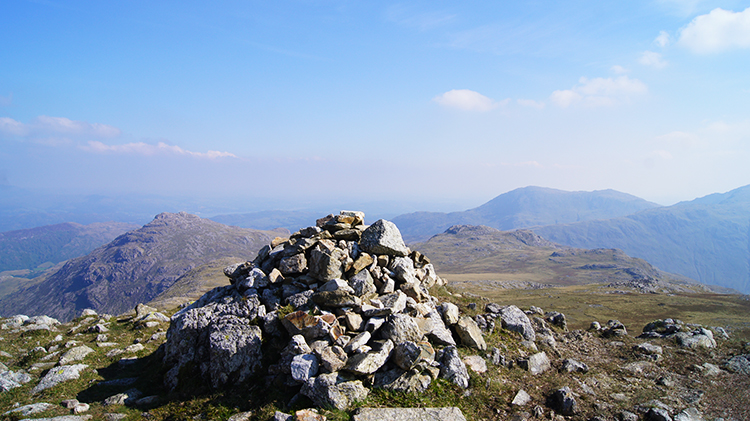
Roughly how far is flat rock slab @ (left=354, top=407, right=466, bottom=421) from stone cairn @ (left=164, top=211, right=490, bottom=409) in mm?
835

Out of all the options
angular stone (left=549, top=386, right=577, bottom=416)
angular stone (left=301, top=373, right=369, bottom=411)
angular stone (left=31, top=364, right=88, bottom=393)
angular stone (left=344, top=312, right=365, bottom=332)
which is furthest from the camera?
angular stone (left=31, top=364, right=88, bottom=393)

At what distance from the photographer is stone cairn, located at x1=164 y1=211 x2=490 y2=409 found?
1341cm

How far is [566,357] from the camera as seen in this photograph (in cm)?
2045

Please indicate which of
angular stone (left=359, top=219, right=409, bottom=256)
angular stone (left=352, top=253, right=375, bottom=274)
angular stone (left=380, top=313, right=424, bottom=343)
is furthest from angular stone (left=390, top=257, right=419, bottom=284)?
angular stone (left=380, top=313, right=424, bottom=343)

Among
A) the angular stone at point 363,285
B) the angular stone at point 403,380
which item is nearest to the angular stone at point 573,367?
the angular stone at point 403,380

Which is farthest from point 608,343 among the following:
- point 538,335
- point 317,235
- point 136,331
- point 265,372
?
point 136,331

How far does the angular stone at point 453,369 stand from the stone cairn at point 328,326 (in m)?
0.04

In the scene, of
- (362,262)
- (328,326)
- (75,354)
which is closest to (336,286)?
(328,326)

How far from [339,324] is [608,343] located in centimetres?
2158

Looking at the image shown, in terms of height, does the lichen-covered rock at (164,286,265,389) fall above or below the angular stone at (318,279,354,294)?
below

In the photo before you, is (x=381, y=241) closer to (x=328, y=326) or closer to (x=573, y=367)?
(x=328, y=326)

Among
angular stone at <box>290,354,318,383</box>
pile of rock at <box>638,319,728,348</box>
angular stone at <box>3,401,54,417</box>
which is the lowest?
pile of rock at <box>638,319,728,348</box>

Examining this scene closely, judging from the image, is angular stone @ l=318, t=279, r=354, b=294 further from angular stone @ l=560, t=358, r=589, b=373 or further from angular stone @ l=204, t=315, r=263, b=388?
angular stone @ l=560, t=358, r=589, b=373

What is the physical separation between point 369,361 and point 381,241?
8173 mm
